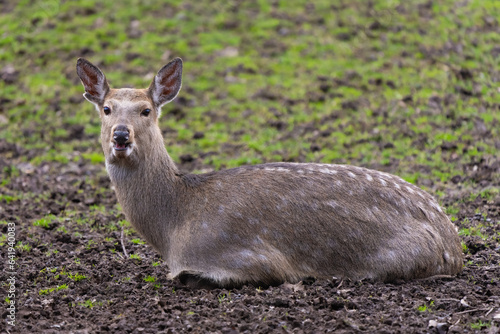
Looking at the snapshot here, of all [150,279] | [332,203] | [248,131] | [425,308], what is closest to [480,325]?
[425,308]

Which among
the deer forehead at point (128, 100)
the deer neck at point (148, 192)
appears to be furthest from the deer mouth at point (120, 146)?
the deer forehead at point (128, 100)

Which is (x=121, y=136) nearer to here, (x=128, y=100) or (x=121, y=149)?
(x=121, y=149)

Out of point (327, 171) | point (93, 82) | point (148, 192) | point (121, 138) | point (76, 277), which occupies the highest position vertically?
point (93, 82)

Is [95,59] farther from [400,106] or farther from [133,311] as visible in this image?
[133,311]

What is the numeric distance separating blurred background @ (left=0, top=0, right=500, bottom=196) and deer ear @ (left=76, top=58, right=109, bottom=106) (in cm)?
445

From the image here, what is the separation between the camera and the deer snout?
24.0 ft

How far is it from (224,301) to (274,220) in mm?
1122

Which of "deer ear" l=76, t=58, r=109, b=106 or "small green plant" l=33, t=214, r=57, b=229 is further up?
"deer ear" l=76, t=58, r=109, b=106

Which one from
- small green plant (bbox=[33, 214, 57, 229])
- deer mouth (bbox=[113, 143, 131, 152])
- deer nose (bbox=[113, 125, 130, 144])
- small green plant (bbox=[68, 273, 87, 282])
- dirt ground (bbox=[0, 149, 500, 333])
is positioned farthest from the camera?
small green plant (bbox=[33, 214, 57, 229])

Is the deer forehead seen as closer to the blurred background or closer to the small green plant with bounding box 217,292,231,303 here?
the small green plant with bounding box 217,292,231,303

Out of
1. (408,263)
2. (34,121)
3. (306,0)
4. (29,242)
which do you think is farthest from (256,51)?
(408,263)

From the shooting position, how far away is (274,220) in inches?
287

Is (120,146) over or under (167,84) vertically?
under

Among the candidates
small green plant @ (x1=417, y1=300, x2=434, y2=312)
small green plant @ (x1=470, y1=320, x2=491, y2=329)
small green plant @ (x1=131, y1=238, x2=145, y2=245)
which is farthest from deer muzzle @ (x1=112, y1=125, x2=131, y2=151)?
small green plant @ (x1=470, y1=320, x2=491, y2=329)
